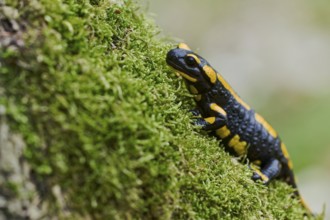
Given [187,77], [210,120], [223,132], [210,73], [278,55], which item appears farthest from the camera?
[278,55]

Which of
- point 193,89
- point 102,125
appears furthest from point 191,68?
point 102,125

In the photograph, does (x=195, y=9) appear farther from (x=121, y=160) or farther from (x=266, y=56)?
(x=121, y=160)

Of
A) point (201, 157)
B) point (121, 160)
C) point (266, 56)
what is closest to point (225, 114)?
point (201, 157)

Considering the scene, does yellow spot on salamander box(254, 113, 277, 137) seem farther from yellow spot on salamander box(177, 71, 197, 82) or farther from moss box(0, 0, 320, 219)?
moss box(0, 0, 320, 219)

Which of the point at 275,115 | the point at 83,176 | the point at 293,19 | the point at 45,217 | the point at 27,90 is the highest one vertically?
the point at 293,19

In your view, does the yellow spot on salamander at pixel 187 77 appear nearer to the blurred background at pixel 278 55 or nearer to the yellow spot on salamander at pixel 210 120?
the yellow spot on salamander at pixel 210 120

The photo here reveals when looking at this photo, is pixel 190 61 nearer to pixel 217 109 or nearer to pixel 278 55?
pixel 217 109

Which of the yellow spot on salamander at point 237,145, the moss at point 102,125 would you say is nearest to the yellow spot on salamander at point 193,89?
the yellow spot on salamander at point 237,145
